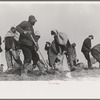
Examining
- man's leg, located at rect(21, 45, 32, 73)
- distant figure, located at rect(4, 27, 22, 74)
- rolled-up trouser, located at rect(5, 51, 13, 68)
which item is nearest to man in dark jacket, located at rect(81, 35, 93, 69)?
man's leg, located at rect(21, 45, 32, 73)

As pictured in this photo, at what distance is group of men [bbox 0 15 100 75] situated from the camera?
6.19m

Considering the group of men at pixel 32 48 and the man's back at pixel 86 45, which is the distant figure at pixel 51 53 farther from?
the man's back at pixel 86 45

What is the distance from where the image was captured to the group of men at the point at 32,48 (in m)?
6.19

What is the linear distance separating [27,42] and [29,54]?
294mm

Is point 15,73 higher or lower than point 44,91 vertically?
higher

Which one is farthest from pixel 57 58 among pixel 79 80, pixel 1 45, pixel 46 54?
pixel 1 45

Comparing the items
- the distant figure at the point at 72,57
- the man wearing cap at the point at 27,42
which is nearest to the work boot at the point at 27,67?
the man wearing cap at the point at 27,42

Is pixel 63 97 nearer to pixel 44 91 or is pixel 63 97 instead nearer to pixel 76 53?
pixel 44 91

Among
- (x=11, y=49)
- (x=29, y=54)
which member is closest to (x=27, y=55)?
(x=29, y=54)

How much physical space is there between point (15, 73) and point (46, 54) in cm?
88

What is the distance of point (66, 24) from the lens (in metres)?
6.22

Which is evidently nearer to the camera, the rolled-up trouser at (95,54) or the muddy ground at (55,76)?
the muddy ground at (55,76)

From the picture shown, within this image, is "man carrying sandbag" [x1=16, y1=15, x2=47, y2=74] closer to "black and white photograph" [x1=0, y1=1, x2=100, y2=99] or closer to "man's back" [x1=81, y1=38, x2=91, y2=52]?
"black and white photograph" [x1=0, y1=1, x2=100, y2=99]
